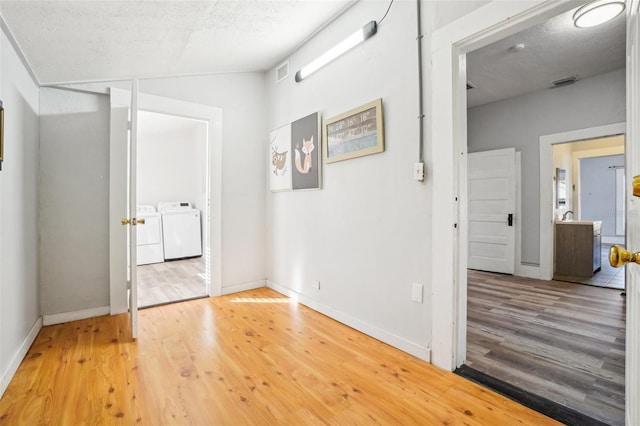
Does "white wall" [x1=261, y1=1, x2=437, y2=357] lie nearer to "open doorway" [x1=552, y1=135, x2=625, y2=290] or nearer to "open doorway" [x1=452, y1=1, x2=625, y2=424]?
"open doorway" [x1=452, y1=1, x2=625, y2=424]

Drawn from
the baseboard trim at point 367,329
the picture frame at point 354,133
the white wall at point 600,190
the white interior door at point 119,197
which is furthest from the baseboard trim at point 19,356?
the white wall at point 600,190

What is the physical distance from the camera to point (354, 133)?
2490mm

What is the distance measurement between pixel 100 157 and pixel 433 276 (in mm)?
3076

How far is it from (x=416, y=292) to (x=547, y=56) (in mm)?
3090

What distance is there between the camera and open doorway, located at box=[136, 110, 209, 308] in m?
4.81

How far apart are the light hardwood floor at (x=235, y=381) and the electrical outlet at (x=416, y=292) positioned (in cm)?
39

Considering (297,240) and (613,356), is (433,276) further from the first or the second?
A: (297,240)

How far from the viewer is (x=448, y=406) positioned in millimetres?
1535

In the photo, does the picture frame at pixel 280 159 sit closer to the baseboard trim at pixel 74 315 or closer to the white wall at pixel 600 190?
the baseboard trim at pixel 74 315

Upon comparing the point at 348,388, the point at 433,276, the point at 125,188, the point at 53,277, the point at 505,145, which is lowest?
the point at 348,388

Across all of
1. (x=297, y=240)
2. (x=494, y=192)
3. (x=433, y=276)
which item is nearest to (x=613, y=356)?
(x=433, y=276)

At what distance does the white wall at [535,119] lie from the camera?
3715mm

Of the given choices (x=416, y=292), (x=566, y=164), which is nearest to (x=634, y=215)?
(x=416, y=292)

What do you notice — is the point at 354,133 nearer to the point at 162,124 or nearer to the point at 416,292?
the point at 416,292
